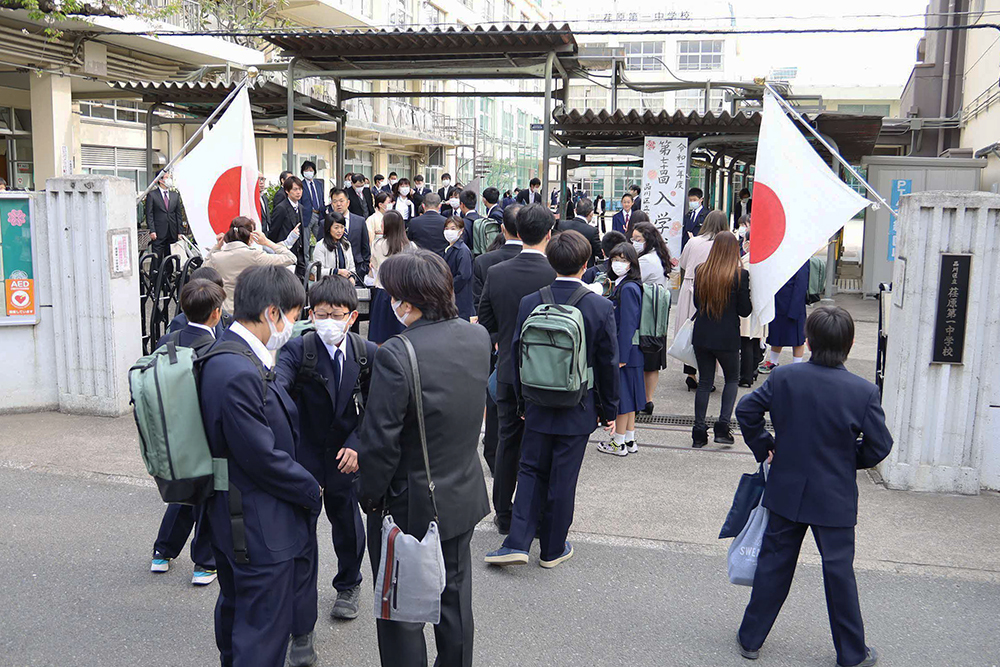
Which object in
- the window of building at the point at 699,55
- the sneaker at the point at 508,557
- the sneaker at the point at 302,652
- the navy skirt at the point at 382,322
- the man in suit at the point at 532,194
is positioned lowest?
the sneaker at the point at 302,652

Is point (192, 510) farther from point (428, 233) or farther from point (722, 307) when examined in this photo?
point (428, 233)

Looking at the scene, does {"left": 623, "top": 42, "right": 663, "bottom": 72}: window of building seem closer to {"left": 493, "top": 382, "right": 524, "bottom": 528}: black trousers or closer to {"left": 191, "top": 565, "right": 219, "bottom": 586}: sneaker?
{"left": 493, "top": 382, "right": 524, "bottom": 528}: black trousers

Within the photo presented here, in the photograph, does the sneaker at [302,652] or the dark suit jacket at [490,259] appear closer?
the sneaker at [302,652]

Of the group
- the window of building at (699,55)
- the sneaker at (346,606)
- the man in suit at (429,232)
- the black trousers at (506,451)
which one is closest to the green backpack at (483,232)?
the man in suit at (429,232)

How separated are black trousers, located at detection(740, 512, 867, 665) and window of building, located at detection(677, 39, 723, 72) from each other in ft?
203

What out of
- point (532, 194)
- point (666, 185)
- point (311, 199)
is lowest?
point (311, 199)

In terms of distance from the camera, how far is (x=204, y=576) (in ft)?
14.2

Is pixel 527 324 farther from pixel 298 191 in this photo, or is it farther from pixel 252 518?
pixel 298 191

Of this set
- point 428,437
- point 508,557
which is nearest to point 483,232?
point 508,557

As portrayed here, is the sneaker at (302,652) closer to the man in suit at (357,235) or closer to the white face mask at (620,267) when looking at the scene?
the white face mask at (620,267)

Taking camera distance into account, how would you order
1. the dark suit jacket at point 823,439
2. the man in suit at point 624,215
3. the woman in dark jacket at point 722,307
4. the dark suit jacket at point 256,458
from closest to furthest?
the dark suit jacket at point 256,458 < the dark suit jacket at point 823,439 < the woman in dark jacket at point 722,307 < the man in suit at point 624,215

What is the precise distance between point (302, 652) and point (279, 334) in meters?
1.38

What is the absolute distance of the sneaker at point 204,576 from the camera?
14.2 feet

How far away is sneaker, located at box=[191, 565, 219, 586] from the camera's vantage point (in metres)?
A: 4.34
